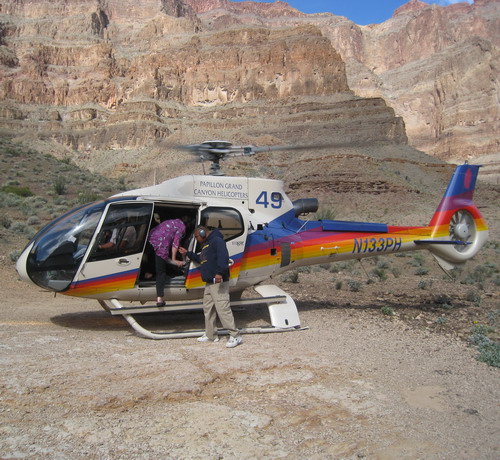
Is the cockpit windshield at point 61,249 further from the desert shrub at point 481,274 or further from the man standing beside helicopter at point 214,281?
the desert shrub at point 481,274

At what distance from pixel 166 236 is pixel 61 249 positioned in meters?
1.49

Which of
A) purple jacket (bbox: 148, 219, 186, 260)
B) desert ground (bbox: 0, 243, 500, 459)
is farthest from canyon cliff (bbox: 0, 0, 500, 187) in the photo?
desert ground (bbox: 0, 243, 500, 459)

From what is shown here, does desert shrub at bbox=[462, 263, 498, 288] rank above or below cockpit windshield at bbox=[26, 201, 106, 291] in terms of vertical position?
below

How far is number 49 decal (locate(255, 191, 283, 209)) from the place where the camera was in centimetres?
848

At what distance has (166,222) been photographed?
286 inches

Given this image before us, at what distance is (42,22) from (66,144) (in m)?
40.5

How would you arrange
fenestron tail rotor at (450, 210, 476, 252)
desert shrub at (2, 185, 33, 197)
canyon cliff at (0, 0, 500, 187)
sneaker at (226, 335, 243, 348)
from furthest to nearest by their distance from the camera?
canyon cliff at (0, 0, 500, 187)
desert shrub at (2, 185, 33, 197)
fenestron tail rotor at (450, 210, 476, 252)
sneaker at (226, 335, 243, 348)

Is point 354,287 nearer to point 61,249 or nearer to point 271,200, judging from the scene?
point 271,200

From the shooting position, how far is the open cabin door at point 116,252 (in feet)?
22.3

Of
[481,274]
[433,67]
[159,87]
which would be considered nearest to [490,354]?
[481,274]

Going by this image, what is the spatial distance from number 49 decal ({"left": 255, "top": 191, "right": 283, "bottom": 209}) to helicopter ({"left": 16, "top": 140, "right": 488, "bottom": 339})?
18 millimetres

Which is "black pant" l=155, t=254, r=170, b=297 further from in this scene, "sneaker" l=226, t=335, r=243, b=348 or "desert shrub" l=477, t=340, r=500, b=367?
"desert shrub" l=477, t=340, r=500, b=367

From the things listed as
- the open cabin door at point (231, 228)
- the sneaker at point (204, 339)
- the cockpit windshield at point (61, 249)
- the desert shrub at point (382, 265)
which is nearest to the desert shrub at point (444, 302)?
the open cabin door at point (231, 228)

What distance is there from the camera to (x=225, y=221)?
25.3 ft
